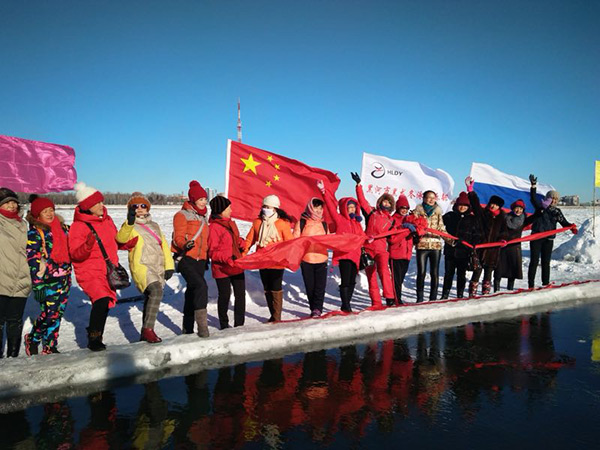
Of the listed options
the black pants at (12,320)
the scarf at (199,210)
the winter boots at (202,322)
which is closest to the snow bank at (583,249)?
the scarf at (199,210)

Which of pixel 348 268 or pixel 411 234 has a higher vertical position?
pixel 411 234

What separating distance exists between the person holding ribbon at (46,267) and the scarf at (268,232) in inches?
91.0

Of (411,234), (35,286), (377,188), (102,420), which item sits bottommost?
(102,420)

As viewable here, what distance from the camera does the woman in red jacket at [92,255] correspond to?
14.2ft

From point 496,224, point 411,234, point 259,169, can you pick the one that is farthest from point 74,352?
point 496,224

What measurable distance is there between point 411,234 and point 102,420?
5.28 m

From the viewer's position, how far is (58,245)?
4535 millimetres

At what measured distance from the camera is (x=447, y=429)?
3.11 meters

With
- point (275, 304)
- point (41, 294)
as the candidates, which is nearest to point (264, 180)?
point (275, 304)

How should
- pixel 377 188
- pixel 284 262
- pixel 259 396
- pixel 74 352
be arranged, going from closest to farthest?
pixel 259 396
pixel 74 352
pixel 284 262
pixel 377 188

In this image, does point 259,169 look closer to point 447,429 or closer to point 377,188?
point 377,188

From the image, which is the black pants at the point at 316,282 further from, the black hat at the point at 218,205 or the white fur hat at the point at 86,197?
the white fur hat at the point at 86,197

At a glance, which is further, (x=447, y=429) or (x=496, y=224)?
(x=496, y=224)

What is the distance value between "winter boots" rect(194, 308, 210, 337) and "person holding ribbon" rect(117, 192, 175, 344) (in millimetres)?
434
